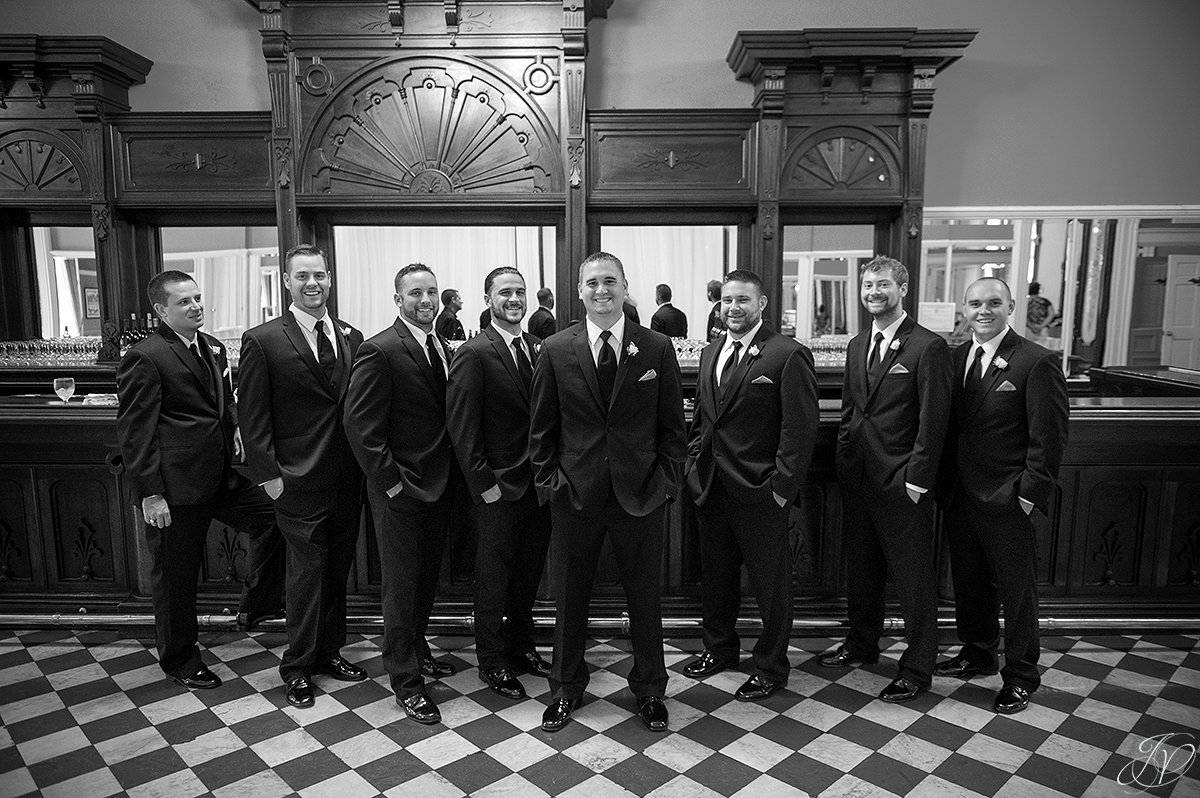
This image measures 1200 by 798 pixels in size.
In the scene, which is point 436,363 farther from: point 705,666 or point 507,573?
point 705,666

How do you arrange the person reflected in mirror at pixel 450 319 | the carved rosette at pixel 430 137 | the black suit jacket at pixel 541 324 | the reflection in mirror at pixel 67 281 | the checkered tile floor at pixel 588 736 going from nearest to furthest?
the checkered tile floor at pixel 588 736, the carved rosette at pixel 430 137, the black suit jacket at pixel 541 324, the person reflected in mirror at pixel 450 319, the reflection in mirror at pixel 67 281

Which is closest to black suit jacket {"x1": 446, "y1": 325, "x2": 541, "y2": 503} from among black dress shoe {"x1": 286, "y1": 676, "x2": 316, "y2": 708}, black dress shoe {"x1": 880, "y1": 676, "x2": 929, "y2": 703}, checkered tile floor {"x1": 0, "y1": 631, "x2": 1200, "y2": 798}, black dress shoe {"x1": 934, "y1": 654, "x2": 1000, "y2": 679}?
checkered tile floor {"x1": 0, "y1": 631, "x2": 1200, "y2": 798}

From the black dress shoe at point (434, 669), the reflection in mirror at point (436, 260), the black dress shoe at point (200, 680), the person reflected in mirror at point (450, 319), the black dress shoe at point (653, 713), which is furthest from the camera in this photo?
the reflection in mirror at point (436, 260)

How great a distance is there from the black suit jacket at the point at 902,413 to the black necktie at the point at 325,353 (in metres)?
2.15

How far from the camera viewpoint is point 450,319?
539cm

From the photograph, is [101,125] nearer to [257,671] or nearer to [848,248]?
[257,671]

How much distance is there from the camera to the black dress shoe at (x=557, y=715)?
2.86 m

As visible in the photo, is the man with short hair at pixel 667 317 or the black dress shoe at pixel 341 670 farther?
the man with short hair at pixel 667 317

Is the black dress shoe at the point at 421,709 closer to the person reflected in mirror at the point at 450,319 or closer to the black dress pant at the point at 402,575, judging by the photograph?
the black dress pant at the point at 402,575

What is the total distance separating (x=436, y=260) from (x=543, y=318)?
3.19 feet

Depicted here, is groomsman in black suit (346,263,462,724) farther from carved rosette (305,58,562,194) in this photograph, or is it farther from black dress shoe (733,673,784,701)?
carved rosette (305,58,562,194)

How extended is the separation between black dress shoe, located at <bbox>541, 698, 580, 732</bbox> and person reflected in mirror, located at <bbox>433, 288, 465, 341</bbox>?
3027 millimetres

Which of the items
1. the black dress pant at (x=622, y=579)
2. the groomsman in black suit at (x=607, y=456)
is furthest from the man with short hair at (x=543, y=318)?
the black dress pant at (x=622, y=579)

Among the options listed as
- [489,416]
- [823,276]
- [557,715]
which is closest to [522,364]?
[489,416]
